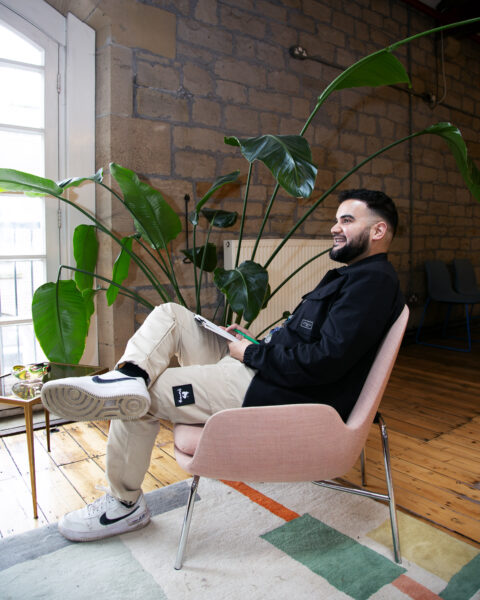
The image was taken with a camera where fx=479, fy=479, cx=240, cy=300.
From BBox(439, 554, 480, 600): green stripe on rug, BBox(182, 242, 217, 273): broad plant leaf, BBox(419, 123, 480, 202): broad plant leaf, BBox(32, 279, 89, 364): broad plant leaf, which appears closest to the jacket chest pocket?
BBox(439, 554, 480, 600): green stripe on rug

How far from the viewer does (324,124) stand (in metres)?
3.90

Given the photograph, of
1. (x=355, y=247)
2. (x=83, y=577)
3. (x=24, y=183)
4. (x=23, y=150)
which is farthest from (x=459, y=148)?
(x=23, y=150)

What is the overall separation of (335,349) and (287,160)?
0.72m

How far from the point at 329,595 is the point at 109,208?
2200 mm

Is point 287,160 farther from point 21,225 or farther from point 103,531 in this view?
point 21,225

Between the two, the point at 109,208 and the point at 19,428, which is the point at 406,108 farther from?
the point at 19,428

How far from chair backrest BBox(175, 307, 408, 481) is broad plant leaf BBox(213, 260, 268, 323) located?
0.68m

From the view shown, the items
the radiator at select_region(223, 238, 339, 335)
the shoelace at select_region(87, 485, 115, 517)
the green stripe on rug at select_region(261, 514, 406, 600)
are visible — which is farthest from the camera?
the radiator at select_region(223, 238, 339, 335)

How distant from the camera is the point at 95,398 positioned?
1.30 metres

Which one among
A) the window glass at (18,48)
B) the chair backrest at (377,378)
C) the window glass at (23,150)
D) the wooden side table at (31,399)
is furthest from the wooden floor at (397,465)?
the window glass at (18,48)

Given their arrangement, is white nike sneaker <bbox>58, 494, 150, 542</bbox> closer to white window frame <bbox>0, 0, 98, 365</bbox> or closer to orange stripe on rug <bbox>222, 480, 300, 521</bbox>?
orange stripe on rug <bbox>222, 480, 300, 521</bbox>

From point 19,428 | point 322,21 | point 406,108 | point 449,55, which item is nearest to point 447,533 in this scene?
point 19,428

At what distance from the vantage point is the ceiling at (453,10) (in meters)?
4.62

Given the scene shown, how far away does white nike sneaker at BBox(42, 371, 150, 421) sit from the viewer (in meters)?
1.29
